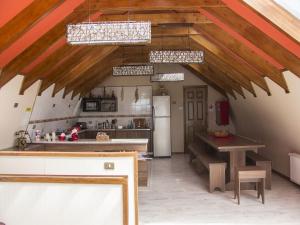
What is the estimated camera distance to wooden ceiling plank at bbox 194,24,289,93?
623 cm

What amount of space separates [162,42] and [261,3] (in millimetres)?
4189

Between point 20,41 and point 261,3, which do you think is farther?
point 20,41

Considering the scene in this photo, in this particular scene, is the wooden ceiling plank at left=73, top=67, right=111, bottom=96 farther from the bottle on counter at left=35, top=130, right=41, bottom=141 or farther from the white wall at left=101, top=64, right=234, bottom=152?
the bottle on counter at left=35, top=130, right=41, bottom=141

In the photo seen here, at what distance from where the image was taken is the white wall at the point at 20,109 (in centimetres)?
649

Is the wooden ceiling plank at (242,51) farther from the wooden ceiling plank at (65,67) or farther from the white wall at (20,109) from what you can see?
the white wall at (20,109)

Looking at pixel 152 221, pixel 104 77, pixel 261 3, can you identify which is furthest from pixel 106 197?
pixel 104 77

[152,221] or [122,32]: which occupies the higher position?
[122,32]

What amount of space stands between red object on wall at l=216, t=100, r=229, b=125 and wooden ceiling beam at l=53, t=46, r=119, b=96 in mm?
5054

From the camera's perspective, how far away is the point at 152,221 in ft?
17.6

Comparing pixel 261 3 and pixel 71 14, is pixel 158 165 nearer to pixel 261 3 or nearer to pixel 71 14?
pixel 71 14

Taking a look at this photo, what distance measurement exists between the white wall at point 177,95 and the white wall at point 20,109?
10.5 ft

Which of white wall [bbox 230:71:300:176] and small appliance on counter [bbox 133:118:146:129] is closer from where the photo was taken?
white wall [bbox 230:71:300:176]

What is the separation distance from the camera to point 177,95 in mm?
12531

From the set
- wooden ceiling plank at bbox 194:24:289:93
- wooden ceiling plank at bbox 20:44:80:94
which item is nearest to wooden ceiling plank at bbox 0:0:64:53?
wooden ceiling plank at bbox 20:44:80:94
